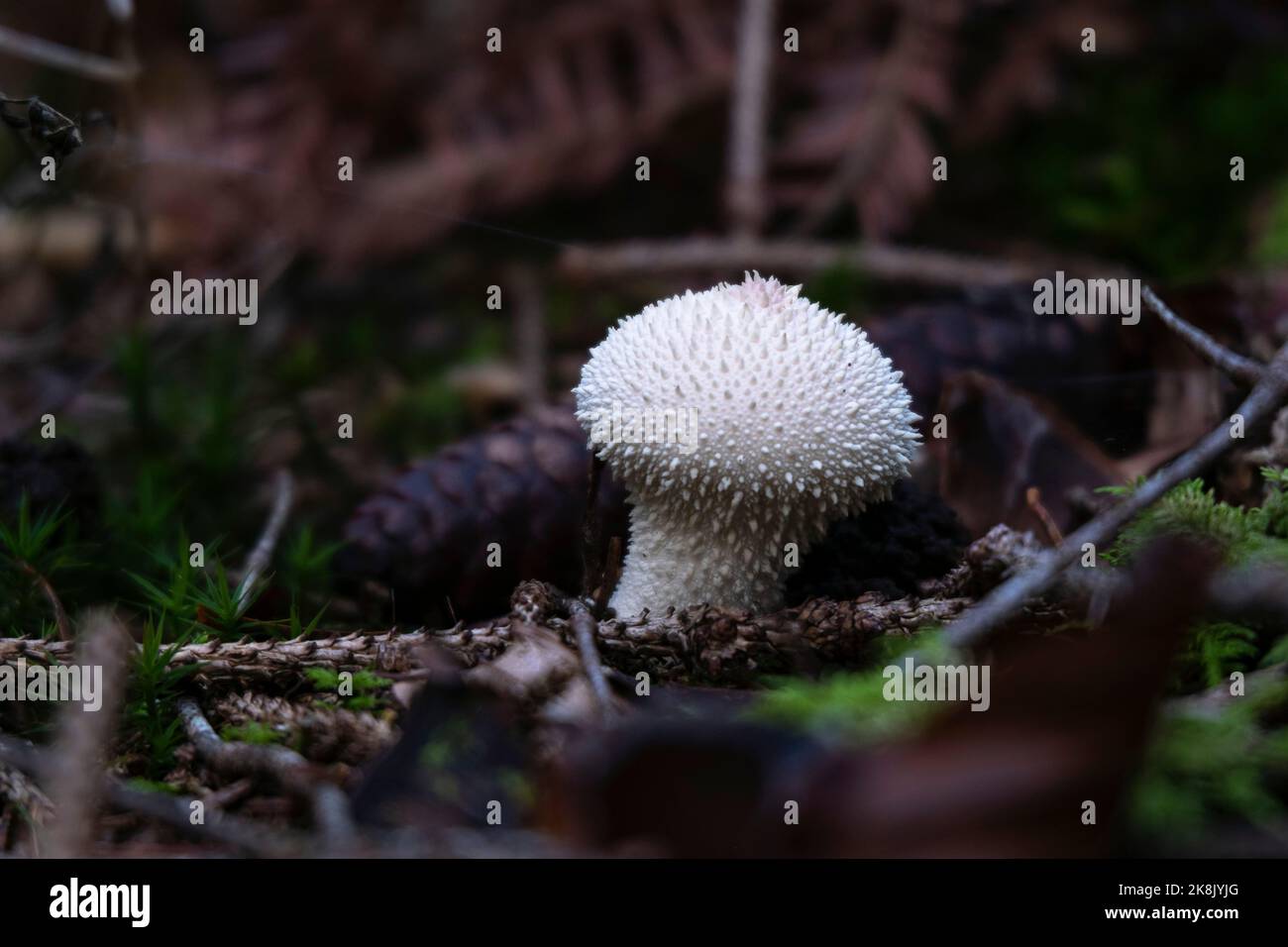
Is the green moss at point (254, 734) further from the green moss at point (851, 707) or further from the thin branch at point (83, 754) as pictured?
the green moss at point (851, 707)

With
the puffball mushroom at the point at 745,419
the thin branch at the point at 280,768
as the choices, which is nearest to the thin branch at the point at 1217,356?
the puffball mushroom at the point at 745,419

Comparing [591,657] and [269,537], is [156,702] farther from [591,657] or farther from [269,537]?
[269,537]

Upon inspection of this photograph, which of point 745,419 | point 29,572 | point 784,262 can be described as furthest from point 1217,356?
point 29,572

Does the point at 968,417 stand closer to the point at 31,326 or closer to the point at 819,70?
the point at 819,70

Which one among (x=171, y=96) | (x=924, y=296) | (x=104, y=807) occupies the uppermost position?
(x=171, y=96)

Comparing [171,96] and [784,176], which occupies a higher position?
[171,96]

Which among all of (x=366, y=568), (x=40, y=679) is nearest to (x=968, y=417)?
(x=366, y=568)
